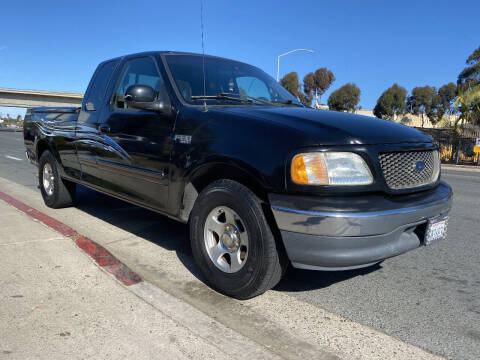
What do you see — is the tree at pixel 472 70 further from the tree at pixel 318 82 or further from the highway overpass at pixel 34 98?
the highway overpass at pixel 34 98

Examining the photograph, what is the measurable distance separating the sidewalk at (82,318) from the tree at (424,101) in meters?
59.7

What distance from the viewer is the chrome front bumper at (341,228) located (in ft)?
7.98

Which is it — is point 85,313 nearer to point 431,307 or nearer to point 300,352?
point 300,352

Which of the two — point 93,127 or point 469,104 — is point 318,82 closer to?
point 469,104

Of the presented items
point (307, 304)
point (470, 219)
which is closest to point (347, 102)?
point (470, 219)

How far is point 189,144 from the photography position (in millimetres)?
3152

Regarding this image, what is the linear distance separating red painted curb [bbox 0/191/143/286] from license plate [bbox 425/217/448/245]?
7.05ft

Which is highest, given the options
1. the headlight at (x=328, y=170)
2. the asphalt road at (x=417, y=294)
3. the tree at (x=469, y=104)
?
the tree at (x=469, y=104)

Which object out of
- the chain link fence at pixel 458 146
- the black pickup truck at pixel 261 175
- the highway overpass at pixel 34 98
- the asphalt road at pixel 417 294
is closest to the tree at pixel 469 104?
the chain link fence at pixel 458 146

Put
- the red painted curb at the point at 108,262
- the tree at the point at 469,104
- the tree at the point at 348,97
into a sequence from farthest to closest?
the tree at the point at 348,97 < the tree at the point at 469,104 < the red painted curb at the point at 108,262

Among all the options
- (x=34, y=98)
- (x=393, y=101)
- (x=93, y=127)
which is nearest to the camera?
(x=93, y=127)

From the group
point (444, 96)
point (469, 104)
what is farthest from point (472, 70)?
point (469, 104)

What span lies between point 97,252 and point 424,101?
60.6m

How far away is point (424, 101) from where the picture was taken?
5691 cm
